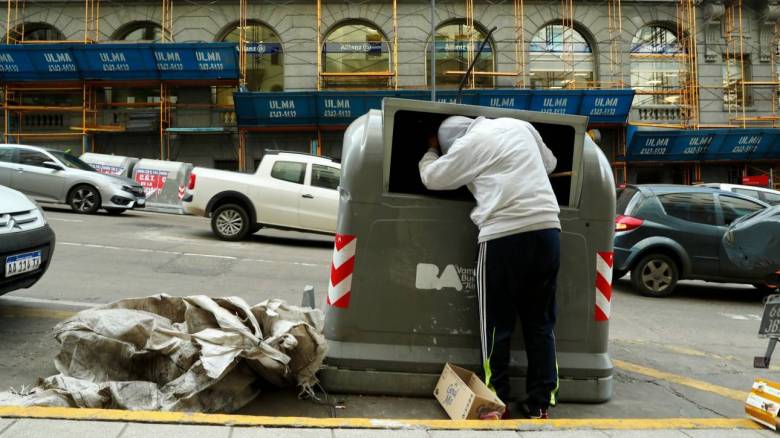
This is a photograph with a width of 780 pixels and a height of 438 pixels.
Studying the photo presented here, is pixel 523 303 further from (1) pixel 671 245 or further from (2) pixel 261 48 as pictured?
(2) pixel 261 48

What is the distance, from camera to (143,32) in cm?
2328

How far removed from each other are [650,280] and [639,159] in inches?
633

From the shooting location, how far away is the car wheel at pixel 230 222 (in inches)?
448

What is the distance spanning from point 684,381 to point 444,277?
2.19 meters

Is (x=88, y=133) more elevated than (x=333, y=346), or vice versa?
(x=88, y=133)

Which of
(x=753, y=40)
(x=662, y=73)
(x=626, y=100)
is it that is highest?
(x=753, y=40)

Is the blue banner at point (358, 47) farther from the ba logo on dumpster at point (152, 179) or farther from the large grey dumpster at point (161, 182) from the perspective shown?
the ba logo on dumpster at point (152, 179)

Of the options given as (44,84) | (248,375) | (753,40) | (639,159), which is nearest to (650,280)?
(248,375)

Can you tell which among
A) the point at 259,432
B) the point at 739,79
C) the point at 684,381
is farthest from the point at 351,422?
the point at 739,79

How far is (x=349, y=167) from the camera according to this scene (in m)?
Result: 3.56

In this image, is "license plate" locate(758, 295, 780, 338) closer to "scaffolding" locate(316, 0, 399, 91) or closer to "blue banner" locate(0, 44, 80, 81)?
"scaffolding" locate(316, 0, 399, 91)

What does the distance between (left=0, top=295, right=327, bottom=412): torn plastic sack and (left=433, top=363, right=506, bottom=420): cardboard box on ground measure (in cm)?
75

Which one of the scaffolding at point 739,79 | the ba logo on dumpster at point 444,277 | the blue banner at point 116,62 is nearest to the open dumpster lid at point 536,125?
the ba logo on dumpster at point 444,277

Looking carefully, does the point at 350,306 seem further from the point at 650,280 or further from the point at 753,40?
the point at 753,40
